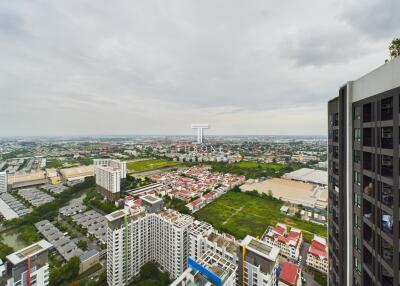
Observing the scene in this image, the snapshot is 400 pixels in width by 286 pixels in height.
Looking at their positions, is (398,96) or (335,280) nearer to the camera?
(398,96)

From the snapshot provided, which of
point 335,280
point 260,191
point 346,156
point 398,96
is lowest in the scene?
point 260,191

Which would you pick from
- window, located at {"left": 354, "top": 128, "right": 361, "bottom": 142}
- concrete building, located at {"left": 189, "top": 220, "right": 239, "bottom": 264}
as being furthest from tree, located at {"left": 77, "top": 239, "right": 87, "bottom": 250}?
window, located at {"left": 354, "top": 128, "right": 361, "bottom": 142}

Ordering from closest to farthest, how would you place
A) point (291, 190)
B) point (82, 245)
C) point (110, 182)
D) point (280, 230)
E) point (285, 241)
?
point (285, 241), point (82, 245), point (280, 230), point (110, 182), point (291, 190)

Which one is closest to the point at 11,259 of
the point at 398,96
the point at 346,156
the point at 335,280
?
the point at 335,280

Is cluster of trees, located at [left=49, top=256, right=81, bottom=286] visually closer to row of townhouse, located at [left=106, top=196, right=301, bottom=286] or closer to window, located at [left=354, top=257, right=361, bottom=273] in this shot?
row of townhouse, located at [left=106, top=196, right=301, bottom=286]

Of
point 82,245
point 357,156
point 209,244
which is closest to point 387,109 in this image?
point 357,156

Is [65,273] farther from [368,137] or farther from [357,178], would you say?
[368,137]

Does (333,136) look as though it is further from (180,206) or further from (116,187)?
(116,187)
